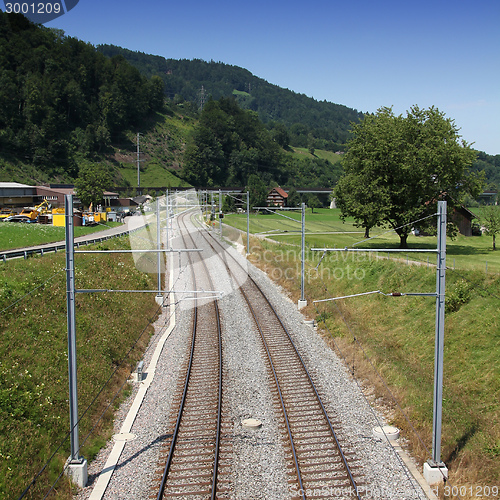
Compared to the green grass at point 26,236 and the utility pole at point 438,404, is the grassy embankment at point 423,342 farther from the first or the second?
the green grass at point 26,236

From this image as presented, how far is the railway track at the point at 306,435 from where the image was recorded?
11.2 m

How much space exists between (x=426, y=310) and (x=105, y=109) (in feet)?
473

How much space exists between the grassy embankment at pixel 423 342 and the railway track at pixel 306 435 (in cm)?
208

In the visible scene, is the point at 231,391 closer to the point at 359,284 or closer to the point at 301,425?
the point at 301,425

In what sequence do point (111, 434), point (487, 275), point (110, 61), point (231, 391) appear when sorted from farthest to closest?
point (110, 61), point (487, 275), point (231, 391), point (111, 434)

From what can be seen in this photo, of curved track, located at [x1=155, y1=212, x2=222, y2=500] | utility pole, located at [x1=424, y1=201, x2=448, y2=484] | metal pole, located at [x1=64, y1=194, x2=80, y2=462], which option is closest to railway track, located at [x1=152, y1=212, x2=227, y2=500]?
curved track, located at [x1=155, y1=212, x2=222, y2=500]

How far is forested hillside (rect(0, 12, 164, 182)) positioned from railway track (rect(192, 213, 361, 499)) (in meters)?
114

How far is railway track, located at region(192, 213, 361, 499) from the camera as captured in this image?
11.2m

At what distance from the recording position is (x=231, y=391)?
16.7 metres

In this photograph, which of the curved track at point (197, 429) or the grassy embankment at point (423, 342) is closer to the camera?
the curved track at point (197, 429)

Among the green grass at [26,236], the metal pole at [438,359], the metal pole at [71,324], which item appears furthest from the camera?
the green grass at [26,236]

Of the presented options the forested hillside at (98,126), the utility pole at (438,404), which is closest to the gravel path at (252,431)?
the utility pole at (438,404)

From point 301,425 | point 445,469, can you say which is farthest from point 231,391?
point 445,469

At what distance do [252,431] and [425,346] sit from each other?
9.73 meters
